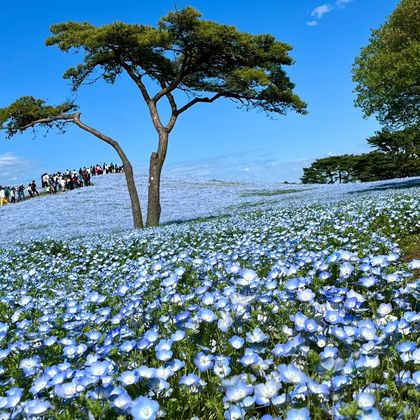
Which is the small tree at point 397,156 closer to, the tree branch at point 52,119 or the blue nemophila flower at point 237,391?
the tree branch at point 52,119

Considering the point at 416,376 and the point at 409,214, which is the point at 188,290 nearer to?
the point at 416,376

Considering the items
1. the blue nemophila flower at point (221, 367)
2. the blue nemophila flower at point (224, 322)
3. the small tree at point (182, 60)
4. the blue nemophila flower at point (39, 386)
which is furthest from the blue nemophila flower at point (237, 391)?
the small tree at point (182, 60)

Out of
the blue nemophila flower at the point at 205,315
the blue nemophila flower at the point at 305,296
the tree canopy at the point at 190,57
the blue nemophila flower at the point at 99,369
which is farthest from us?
the tree canopy at the point at 190,57

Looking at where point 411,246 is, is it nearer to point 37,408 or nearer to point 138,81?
point 37,408

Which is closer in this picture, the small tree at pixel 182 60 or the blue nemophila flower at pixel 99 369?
the blue nemophila flower at pixel 99 369

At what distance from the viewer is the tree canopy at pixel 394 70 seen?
805 inches

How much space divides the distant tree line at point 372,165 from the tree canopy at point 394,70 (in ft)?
104

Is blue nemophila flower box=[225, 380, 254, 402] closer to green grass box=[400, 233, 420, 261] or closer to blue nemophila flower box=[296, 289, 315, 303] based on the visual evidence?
blue nemophila flower box=[296, 289, 315, 303]

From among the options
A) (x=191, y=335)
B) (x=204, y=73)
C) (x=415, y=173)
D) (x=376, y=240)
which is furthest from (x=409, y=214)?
(x=415, y=173)

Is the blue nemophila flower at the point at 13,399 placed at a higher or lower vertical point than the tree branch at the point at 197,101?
lower

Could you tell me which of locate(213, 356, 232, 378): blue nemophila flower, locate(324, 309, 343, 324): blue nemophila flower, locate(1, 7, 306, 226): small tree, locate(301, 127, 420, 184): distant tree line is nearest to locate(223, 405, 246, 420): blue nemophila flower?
locate(213, 356, 232, 378): blue nemophila flower

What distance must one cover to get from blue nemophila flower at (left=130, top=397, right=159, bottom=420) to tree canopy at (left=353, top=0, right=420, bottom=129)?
2040 cm

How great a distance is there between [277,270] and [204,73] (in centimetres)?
1629

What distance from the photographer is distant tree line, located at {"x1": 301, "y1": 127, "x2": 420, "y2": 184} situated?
58.7 meters
